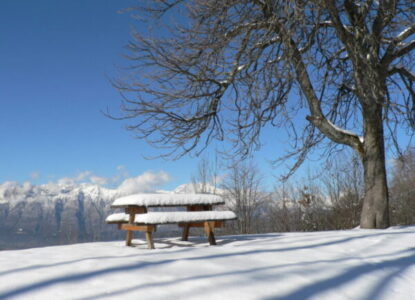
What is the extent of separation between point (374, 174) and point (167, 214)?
509 centimetres

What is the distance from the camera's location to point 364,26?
23.8 feet

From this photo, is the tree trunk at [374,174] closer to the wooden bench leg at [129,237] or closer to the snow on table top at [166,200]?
the snow on table top at [166,200]

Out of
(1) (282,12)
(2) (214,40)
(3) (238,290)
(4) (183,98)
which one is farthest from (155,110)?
(3) (238,290)

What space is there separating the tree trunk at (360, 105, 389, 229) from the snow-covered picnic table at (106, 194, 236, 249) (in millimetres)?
3591

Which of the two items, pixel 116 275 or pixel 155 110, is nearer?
pixel 116 275

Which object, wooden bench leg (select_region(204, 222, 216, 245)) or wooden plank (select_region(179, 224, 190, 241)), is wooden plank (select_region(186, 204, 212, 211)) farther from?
wooden bench leg (select_region(204, 222, 216, 245))

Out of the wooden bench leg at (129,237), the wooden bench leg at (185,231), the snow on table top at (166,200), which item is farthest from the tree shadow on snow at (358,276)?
the wooden bench leg at (129,237)

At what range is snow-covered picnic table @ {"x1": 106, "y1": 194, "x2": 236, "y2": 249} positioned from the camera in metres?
5.79

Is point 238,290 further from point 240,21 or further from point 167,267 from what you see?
point 240,21

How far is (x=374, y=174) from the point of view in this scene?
8008 millimetres

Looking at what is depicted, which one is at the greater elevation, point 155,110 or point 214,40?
point 214,40

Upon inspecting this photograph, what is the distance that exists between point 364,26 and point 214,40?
127 inches

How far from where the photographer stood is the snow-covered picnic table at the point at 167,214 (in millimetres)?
5789

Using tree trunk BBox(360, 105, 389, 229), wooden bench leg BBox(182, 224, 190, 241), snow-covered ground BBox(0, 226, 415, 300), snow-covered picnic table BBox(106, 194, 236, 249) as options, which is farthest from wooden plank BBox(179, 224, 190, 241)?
tree trunk BBox(360, 105, 389, 229)
